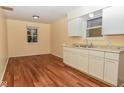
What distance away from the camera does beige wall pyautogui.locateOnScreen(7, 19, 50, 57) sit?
587 cm

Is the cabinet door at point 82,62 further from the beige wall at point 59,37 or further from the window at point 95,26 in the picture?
the beige wall at point 59,37

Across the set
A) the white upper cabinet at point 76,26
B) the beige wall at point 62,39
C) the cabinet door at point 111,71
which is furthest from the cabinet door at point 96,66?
the white upper cabinet at point 76,26

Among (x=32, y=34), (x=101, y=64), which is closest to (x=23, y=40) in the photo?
(x=32, y=34)

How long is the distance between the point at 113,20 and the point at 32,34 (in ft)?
17.7

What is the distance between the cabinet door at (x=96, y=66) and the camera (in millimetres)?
2566

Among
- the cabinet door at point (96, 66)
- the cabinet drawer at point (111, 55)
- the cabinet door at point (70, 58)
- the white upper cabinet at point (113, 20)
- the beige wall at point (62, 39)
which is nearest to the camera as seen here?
the cabinet drawer at point (111, 55)

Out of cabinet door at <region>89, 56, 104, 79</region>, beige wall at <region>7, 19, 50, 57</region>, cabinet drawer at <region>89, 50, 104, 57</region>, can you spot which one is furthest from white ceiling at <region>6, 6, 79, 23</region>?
cabinet door at <region>89, 56, 104, 79</region>

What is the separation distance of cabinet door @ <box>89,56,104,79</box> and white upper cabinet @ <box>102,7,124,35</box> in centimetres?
78

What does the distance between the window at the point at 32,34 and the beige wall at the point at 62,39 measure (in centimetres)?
116

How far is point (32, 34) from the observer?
678 centimetres

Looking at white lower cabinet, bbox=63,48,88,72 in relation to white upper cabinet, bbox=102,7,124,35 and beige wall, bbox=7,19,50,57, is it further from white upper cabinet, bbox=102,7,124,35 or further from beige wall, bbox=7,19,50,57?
beige wall, bbox=7,19,50,57

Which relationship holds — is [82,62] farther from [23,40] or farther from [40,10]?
[23,40]

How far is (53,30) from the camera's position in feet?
22.4
